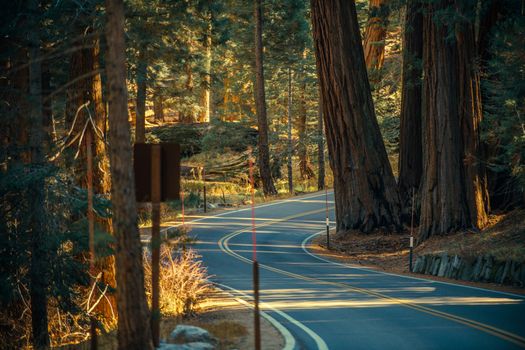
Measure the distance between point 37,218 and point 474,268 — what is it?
1111 centimetres

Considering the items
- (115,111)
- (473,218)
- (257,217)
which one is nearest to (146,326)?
(115,111)

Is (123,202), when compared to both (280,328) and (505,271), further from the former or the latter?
(505,271)

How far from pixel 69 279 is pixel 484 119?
593 inches

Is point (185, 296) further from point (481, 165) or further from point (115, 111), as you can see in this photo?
point (481, 165)

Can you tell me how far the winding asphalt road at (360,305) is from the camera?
1180cm

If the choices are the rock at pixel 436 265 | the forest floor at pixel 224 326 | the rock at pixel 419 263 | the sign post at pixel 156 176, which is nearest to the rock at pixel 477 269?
the rock at pixel 436 265

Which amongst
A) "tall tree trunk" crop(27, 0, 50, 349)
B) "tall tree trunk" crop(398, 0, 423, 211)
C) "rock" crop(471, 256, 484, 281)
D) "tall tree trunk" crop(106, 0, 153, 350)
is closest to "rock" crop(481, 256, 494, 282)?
"rock" crop(471, 256, 484, 281)

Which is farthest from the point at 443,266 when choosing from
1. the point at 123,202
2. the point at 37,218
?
the point at 123,202

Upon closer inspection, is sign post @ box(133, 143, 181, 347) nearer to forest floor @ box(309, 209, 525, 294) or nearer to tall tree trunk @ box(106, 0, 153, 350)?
tall tree trunk @ box(106, 0, 153, 350)

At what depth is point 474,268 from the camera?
19.5 metres

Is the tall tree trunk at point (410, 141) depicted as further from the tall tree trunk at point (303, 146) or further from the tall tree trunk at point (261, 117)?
the tall tree trunk at point (303, 146)

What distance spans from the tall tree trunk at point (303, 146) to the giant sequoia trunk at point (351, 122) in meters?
24.1

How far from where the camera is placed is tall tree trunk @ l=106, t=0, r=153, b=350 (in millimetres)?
9461

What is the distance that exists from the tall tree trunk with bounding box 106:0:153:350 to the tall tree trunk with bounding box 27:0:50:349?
14.3 ft
